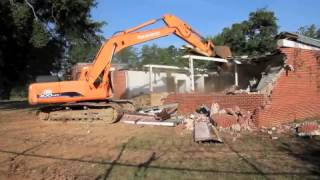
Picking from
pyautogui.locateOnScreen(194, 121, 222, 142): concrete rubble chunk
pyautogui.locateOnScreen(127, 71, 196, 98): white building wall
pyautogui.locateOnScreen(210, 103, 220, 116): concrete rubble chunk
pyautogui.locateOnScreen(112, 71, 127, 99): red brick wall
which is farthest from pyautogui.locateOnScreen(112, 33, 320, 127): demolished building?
pyautogui.locateOnScreen(127, 71, 196, 98): white building wall

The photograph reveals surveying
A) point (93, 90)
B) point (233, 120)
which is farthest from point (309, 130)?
point (93, 90)

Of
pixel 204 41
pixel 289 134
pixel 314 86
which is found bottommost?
pixel 289 134

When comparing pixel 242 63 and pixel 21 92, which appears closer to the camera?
pixel 242 63

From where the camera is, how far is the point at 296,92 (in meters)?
18.5

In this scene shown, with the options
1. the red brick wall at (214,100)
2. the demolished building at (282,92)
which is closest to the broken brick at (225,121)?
the demolished building at (282,92)

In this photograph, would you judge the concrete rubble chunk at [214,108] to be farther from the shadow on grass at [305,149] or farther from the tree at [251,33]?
the tree at [251,33]

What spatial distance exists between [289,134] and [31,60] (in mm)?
23220

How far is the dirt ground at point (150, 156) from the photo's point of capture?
9.86 metres

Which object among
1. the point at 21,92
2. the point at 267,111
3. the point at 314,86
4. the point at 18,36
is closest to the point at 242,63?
the point at 314,86

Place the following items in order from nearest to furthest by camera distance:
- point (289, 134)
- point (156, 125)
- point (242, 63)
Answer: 1. point (289, 134)
2. point (156, 125)
3. point (242, 63)

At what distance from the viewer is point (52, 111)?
1989 centimetres


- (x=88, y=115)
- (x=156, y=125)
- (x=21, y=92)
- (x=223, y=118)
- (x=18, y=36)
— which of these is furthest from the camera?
(x=21, y=92)

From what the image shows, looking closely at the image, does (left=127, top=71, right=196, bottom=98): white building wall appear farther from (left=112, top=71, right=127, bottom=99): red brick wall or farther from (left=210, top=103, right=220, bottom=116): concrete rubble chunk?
(left=210, top=103, right=220, bottom=116): concrete rubble chunk

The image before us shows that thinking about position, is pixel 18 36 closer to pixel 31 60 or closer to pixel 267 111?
pixel 31 60
